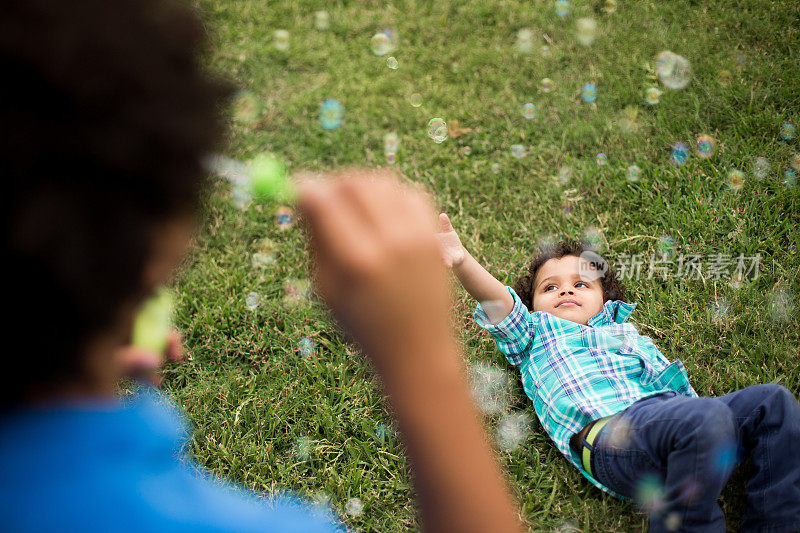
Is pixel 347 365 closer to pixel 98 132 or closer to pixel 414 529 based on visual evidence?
pixel 414 529

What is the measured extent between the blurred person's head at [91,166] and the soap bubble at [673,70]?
335 cm

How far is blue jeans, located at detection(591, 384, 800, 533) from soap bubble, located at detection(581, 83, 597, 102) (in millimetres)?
2067

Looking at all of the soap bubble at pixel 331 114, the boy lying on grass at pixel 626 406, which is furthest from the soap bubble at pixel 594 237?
the soap bubble at pixel 331 114

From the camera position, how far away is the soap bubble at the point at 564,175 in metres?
3.08

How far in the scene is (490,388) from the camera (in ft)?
7.58

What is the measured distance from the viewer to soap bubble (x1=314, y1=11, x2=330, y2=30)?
4.34 metres

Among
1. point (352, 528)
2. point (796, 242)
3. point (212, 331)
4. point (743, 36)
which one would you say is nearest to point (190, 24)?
point (352, 528)

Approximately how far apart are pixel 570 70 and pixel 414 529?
9.45ft

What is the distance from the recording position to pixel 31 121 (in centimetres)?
55

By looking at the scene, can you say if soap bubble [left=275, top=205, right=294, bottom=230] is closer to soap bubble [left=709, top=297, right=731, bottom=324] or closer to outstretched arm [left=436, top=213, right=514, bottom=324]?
outstretched arm [left=436, top=213, right=514, bottom=324]

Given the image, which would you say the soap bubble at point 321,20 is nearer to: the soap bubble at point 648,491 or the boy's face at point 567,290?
the boy's face at point 567,290

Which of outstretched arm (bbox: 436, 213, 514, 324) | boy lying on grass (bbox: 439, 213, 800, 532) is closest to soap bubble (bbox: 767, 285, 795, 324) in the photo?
boy lying on grass (bbox: 439, 213, 800, 532)

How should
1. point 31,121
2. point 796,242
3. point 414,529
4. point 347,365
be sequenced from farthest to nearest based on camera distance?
1. point 796,242
2. point 347,365
3. point 414,529
4. point 31,121

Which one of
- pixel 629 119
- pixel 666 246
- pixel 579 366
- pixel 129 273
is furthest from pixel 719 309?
pixel 129 273
